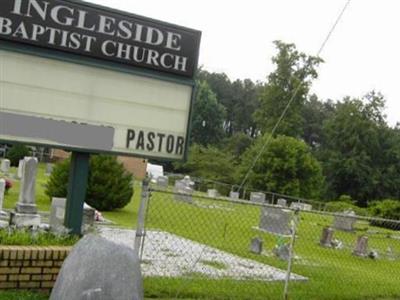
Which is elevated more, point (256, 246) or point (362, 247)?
point (256, 246)

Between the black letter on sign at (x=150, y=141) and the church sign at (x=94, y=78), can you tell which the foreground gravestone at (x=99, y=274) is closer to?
the church sign at (x=94, y=78)

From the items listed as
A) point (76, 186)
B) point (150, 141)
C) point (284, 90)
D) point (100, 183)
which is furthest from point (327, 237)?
point (284, 90)

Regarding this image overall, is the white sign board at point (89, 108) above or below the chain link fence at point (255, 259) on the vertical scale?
above

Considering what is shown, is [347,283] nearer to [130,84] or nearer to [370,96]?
[130,84]

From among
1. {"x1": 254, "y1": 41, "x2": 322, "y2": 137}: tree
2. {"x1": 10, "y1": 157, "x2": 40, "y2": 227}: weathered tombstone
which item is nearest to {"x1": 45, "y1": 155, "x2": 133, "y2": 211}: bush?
{"x1": 10, "y1": 157, "x2": 40, "y2": 227}: weathered tombstone

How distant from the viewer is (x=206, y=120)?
82.9 meters

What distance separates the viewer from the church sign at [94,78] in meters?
6.20

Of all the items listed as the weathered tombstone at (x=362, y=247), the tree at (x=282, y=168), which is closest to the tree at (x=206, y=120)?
the tree at (x=282, y=168)

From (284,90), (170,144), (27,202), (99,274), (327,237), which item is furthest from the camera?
(284,90)

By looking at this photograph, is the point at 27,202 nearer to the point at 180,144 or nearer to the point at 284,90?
the point at 180,144

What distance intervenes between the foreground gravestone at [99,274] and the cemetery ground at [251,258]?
122cm

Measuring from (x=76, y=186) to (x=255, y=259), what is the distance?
671 cm

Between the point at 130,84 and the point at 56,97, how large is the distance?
0.88 meters

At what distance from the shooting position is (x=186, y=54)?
711cm
